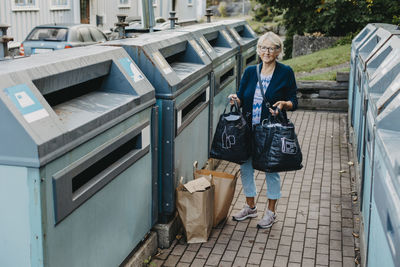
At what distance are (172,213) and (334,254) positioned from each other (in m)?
1.25

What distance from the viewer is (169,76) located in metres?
4.09

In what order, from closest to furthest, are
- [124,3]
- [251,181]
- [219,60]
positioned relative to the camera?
[251,181] → [219,60] → [124,3]

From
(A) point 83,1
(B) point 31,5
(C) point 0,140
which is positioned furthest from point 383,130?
(A) point 83,1

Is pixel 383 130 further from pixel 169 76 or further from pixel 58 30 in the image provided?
pixel 58 30

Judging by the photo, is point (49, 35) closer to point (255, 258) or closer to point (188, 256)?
point (188, 256)

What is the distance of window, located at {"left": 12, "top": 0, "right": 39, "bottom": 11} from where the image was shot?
51.8 feet

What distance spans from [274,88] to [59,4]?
52.3ft

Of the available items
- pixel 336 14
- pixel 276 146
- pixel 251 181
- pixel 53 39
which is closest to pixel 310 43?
pixel 336 14

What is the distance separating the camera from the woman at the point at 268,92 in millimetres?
4410

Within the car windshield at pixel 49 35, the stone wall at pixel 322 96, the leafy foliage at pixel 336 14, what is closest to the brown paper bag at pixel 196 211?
the stone wall at pixel 322 96

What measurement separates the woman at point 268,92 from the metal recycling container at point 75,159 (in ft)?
3.39

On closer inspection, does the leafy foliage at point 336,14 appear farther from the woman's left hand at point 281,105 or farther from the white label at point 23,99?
the white label at point 23,99

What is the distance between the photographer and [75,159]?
2.76 m

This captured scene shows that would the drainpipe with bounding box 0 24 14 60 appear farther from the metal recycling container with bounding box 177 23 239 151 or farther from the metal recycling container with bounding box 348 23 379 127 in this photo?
the metal recycling container with bounding box 348 23 379 127
